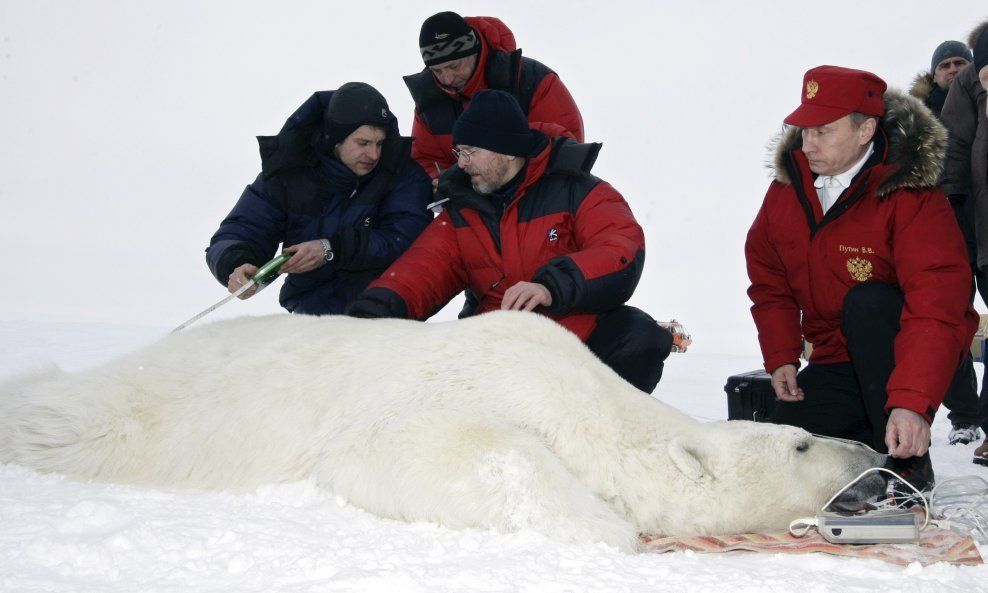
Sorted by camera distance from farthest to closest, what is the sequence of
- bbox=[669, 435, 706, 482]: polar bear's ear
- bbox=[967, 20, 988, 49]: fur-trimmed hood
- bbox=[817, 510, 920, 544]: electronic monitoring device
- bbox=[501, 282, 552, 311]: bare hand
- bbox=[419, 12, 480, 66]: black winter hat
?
bbox=[419, 12, 480, 66]: black winter hat, bbox=[967, 20, 988, 49]: fur-trimmed hood, bbox=[501, 282, 552, 311]: bare hand, bbox=[669, 435, 706, 482]: polar bear's ear, bbox=[817, 510, 920, 544]: electronic monitoring device

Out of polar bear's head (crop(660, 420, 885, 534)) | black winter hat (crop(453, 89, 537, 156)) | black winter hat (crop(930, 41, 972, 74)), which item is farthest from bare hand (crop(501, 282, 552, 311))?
black winter hat (crop(930, 41, 972, 74))

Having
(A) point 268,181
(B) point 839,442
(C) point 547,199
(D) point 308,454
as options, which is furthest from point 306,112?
(B) point 839,442

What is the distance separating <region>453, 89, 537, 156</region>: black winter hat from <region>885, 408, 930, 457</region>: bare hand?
2.16 metres

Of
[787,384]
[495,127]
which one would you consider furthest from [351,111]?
[787,384]

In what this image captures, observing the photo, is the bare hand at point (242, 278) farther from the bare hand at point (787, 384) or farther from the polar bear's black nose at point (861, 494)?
the polar bear's black nose at point (861, 494)

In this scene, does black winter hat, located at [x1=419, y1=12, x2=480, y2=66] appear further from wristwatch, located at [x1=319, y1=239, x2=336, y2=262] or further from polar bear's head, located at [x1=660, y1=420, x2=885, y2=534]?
polar bear's head, located at [x1=660, y1=420, x2=885, y2=534]

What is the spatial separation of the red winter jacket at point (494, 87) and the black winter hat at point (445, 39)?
0.15 meters

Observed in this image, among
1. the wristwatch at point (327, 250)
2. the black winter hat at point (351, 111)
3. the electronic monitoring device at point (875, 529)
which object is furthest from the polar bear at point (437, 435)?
the black winter hat at point (351, 111)

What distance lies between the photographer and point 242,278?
14.7 ft

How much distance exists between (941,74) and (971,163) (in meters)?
1.63

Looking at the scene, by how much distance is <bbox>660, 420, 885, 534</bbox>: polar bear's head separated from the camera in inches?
117

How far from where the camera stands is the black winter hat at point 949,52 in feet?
19.3

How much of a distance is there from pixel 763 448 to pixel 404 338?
1372 millimetres

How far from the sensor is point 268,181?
196 inches
